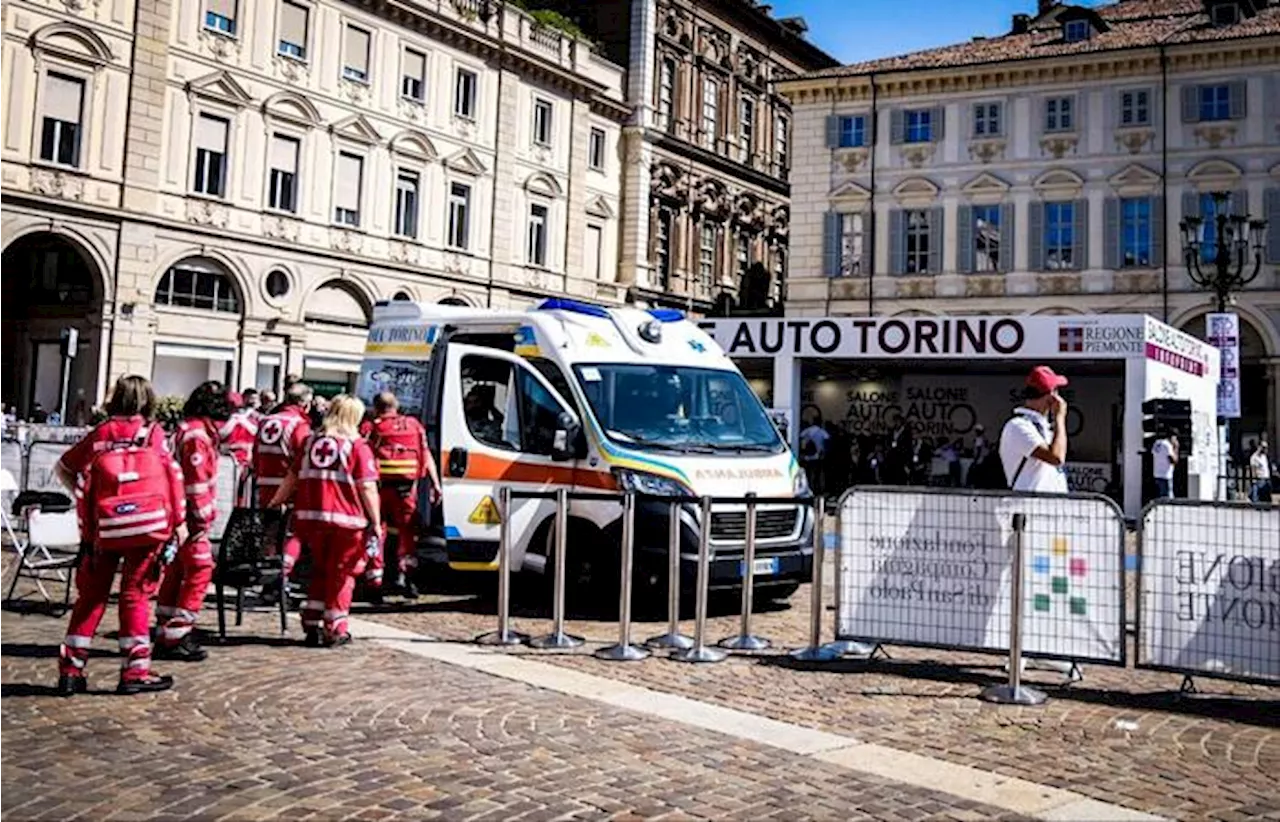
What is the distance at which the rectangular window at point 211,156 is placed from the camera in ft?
110

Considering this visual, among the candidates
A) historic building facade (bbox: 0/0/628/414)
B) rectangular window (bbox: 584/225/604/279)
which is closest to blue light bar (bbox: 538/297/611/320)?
historic building facade (bbox: 0/0/628/414)

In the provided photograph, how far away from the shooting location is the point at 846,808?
5328 mm

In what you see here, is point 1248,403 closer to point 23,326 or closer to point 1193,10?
point 1193,10

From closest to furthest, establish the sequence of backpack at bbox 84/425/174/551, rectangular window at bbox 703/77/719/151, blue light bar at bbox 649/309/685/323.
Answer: backpack at bbox 84/425/174/551 < blue light bar at bbox 649/309/685/323 < rectangular window at bbox 703/77/719/151

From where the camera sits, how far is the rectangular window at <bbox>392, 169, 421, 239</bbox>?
39.8m

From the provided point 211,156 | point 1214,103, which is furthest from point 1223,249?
point 211,156

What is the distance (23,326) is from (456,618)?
27818mm

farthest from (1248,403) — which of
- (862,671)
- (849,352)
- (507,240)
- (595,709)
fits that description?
(595,709)

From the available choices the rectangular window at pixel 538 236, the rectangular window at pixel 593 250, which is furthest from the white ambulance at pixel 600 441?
the rectangular window at pixel 593 250

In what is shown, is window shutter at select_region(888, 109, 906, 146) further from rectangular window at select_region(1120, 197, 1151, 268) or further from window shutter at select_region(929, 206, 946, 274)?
rectangular window at select_region(1120, 197, 1151, 268)

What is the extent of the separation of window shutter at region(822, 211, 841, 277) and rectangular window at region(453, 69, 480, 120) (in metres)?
12.5

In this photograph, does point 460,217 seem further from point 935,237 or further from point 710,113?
point 710,113

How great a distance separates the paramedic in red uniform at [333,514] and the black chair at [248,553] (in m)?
0.48

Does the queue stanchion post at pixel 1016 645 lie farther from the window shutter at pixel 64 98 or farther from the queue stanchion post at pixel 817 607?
the window shutter at pixel 64 98
